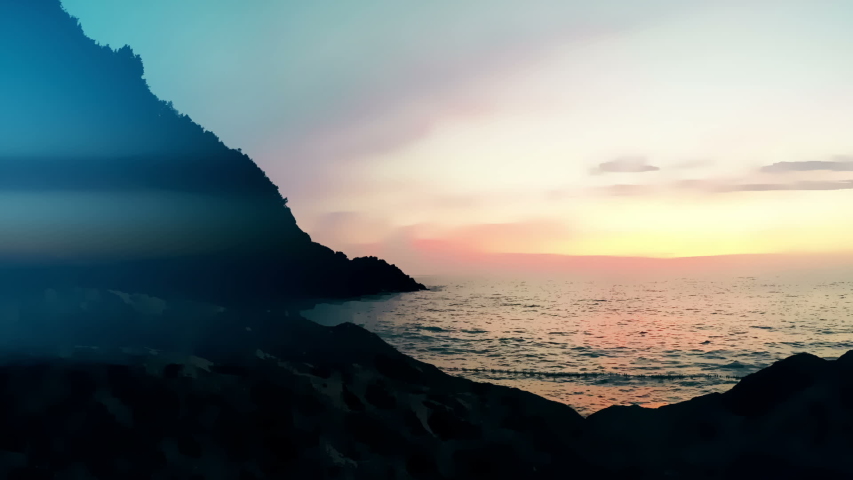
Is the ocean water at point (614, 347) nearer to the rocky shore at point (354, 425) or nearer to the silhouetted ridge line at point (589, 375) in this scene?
the silhouetted ridge line at point (589, 375)

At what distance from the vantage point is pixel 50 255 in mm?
26219

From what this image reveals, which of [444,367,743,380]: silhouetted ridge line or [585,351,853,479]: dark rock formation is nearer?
[585,351,853,479]: dark rock formation

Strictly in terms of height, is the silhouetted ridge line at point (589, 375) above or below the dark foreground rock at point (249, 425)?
below

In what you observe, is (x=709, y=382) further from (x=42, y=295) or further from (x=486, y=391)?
(x=42, y=295)

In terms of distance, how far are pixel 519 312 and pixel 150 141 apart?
44869 mm

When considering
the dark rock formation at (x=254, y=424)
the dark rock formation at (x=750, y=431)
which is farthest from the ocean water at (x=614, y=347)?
the dark rock formation at (x=254, y=424)

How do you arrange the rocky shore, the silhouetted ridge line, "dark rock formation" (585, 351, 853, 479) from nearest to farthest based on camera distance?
1. the rocky shore
2. "dark rock formation" (585, 351, 853, 479)
3. the silhouetted ridge line

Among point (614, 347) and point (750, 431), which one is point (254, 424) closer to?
point (750, 431)

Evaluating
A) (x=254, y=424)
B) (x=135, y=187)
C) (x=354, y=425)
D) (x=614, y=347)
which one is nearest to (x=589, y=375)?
(x=614, y=347)

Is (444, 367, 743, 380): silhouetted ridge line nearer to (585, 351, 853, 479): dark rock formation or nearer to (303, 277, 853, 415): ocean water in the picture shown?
(303, 277, 853, 415): ocean water

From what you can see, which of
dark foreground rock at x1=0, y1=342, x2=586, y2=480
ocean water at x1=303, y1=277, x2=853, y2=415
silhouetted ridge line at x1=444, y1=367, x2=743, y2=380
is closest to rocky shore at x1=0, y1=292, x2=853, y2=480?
dark foreground rock at x1=0, y1=342, x2=586, y2=480

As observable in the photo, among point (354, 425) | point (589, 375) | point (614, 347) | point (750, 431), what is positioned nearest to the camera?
point (354, 425)

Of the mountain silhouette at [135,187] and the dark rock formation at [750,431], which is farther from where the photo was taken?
the mountain silhouette at [135,187]

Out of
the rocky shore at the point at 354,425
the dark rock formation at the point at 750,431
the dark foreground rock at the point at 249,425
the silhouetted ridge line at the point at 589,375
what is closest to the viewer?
the dark foreground rock at the point at 249,425
